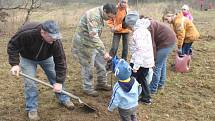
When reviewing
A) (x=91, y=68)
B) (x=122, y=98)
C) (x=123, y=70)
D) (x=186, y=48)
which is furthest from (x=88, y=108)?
(x=186, y=48)

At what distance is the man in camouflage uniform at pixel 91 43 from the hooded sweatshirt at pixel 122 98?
1.20 meters

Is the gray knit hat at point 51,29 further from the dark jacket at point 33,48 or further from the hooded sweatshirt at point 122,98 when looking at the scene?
the hooded sweatshirt at point 122,98

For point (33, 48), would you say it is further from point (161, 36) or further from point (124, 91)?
point (161, 36)

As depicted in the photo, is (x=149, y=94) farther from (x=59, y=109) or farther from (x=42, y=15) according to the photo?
(x=42, y=15)

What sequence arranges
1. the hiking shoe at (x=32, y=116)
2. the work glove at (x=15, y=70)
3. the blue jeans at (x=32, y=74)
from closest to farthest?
the work glove at (x=15, y=70), the blue jeans at (x=32, y=74), the hiking shoe at (x=32, y=116)

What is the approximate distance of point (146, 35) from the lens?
5.54m

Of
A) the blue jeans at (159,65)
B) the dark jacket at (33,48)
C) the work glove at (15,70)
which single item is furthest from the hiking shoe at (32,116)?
the blue jeans at (159,65)

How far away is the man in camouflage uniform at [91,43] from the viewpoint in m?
5.67

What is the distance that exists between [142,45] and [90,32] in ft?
2.65

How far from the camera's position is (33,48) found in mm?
4891

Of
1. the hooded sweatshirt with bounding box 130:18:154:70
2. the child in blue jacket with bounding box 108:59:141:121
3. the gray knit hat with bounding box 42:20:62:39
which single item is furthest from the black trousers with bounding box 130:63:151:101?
the gray knit hat with bounding box 42:20:62:39

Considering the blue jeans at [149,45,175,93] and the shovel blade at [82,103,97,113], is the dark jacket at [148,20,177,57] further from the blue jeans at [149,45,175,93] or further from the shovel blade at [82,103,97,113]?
the shovel blade at [82,103,97,113]

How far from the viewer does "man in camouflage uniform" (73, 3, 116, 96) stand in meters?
5.67

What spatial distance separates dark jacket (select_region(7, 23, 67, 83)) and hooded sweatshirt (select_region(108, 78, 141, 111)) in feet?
2.57
